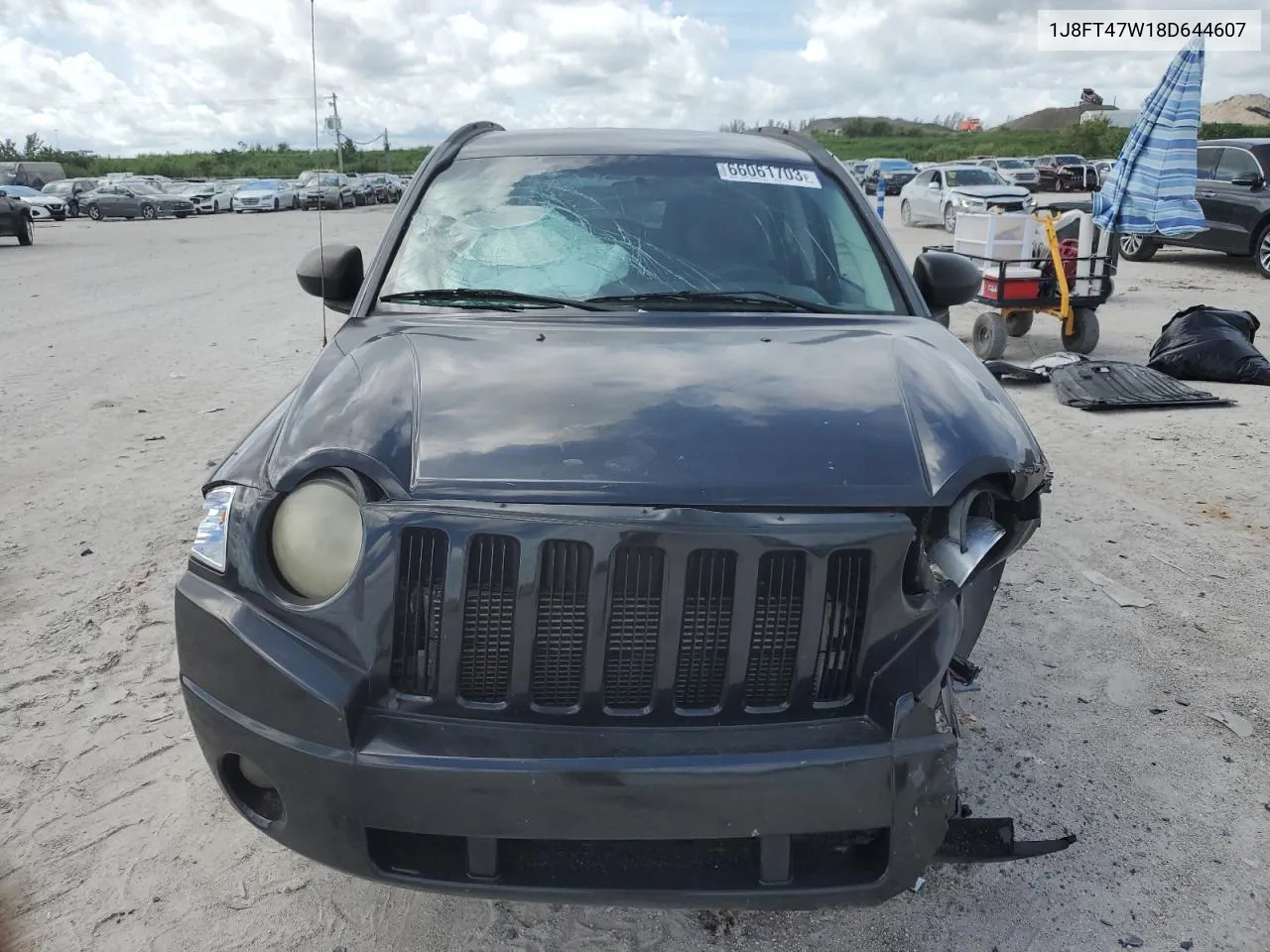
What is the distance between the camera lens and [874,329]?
293 centimetres

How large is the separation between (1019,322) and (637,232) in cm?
794

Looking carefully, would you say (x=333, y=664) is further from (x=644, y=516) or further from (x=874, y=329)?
(x=874, y=329)

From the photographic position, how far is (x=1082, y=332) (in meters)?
9.30

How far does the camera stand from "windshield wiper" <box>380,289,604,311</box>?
9.98 ft

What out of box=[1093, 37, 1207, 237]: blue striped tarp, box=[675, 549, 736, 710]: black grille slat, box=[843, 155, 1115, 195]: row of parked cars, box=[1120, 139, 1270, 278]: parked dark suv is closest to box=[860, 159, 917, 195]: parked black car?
box=[843, 155, 1115, 195]: row of parked cars

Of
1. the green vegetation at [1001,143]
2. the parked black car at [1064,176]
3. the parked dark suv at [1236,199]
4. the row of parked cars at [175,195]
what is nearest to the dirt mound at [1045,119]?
the green vegetation at [1001,143]

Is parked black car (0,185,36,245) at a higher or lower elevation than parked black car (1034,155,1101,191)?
lower

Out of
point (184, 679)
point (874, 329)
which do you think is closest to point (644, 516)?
point (184, 679)

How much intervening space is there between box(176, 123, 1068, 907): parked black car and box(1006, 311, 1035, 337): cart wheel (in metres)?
8.57

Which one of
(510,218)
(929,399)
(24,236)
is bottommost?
(24,236)

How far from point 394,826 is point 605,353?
1240mm

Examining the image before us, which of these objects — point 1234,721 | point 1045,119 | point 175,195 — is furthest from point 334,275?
point 1045,119

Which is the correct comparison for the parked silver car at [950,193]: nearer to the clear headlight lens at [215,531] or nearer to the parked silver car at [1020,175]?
the parked silver car at [1020,175]

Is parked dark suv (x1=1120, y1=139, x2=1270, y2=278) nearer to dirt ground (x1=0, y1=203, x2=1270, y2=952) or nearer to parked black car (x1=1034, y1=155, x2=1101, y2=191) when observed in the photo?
dirt ground (x1=0, y1=203, x2=1270, y2=952)
